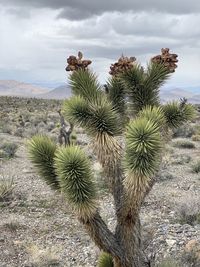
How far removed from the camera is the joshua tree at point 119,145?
5.25 m

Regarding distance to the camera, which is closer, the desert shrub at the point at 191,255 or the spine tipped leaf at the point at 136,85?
the spine tipped leaf at the point at 136,85

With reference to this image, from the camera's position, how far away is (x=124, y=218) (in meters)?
5.90

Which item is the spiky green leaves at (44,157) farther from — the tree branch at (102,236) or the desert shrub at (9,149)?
the desert shrub at (9,149)

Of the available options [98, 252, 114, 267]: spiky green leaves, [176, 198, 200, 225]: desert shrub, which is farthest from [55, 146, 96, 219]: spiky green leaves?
[176, 198, 200, 225]: desert shrub

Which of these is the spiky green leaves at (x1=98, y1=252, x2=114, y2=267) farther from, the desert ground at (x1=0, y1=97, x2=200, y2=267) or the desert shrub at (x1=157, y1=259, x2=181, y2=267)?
the desert shrub at (x1=157, y1=259, x2=181, y2=267)

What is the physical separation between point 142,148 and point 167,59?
4.87ft

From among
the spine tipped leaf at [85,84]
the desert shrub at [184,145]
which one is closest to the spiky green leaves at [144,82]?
the spine tipped leaf at [85,84]

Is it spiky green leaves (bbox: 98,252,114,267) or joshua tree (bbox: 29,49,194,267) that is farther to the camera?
spiky green leaves (bbox: 98,252,114,267)

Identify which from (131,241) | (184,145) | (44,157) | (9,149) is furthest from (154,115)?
(184,145)

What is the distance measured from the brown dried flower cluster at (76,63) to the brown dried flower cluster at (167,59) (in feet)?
3.12

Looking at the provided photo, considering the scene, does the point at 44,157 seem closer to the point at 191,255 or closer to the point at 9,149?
the point at 191,255

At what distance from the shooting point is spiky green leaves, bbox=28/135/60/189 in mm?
6141

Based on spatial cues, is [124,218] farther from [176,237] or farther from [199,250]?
[176,237]

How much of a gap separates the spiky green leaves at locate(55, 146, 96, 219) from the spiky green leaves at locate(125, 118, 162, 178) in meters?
0.61
